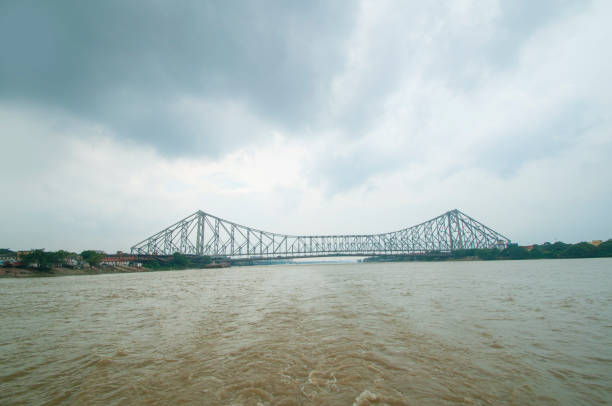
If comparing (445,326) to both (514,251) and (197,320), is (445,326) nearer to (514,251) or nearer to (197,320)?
(197,320)

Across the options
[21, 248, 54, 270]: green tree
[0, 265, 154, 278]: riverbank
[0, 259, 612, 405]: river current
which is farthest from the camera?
[21, 248, 54, 270]: green tree

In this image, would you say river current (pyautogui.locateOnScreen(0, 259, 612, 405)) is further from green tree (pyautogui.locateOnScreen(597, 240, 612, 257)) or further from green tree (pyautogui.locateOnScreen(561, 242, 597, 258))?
green tree (pyautogui.locateOnScreen(597, 240, 612, 257))

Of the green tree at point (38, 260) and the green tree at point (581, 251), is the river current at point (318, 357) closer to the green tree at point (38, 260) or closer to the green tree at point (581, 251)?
the green tree at point (38, 260)

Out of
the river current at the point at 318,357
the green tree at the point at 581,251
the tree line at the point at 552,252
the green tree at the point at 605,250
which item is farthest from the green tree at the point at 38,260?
the green tree at the point at 605,250

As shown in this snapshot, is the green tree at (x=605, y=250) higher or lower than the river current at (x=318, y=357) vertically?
lower

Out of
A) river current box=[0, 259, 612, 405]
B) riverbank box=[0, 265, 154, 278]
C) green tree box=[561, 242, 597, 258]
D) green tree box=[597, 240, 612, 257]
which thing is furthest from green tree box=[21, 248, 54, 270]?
green tree box=[597, 240, 612, 257]

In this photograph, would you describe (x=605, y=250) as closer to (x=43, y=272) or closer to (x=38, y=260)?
(x=43, y=272)

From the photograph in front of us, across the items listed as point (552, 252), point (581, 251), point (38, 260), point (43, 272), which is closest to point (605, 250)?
point (581, 251)

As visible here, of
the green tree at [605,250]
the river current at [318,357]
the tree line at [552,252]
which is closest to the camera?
the river current at [318,357]

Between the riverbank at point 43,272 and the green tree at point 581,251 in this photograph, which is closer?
the riverbank at point 43,272

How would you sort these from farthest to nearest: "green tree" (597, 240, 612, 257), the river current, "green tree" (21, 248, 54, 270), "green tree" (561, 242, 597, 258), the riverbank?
"green tree" (561, 242, 597, 258) < "green tree" (597, 240, 612, 257) < "green tree" (21, 248, 54, 270) < the riverbank < the river current

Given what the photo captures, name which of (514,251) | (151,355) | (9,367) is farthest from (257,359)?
(514,251)

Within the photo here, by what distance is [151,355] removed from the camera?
189 inches

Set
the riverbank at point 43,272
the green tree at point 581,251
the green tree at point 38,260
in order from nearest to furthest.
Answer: the riverbank at point 43,272, the green tree at point 38,260, the green tree at point 581,251
